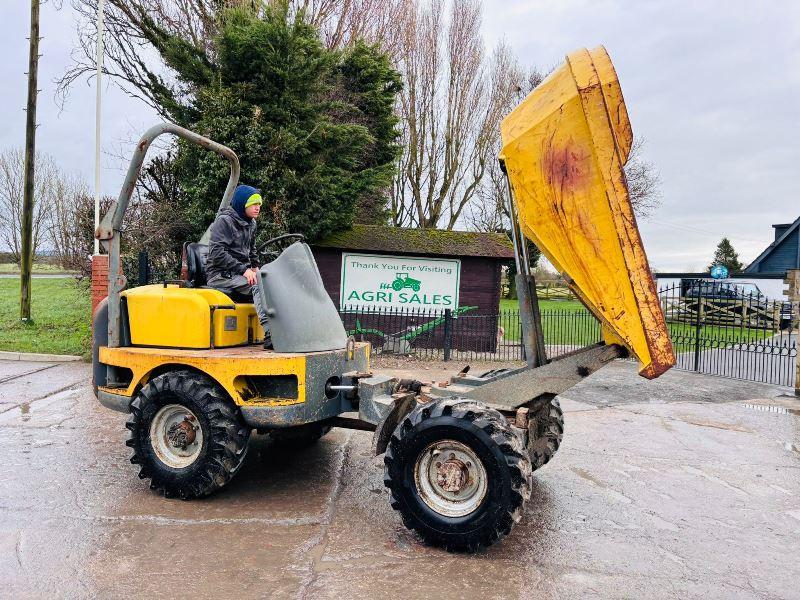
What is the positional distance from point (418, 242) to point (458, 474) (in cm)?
1086

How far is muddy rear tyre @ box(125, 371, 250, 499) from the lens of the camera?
436cm

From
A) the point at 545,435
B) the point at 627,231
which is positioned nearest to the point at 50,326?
the point at 545,435

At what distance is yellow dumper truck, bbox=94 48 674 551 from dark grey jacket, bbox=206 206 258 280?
11.8 inches

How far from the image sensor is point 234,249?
16.7 ft

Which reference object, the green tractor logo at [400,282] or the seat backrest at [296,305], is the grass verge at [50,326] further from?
the seat backrest at [296,305]

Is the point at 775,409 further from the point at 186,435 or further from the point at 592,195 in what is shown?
the point at 186,435

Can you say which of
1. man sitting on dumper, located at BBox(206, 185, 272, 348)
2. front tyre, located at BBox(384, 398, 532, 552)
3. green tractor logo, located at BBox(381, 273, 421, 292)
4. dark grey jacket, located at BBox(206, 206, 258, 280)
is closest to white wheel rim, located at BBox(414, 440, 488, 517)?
front tyre, located at BBox(384, 398, 532, 552)

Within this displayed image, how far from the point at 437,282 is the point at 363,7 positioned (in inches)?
512

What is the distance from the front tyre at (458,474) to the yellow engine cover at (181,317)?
1.72 m

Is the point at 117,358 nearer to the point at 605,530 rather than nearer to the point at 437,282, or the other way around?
the point at 605,530

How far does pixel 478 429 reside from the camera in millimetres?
3654

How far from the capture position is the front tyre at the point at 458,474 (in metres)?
3.60

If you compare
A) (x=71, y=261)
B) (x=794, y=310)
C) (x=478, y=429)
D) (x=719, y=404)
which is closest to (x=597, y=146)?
(x=478, y=429)

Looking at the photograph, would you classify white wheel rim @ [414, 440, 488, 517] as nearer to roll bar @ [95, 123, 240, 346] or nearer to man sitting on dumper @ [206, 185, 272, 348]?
man sitting on dumper @ [206, 185, 272, 348]
